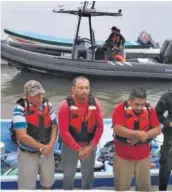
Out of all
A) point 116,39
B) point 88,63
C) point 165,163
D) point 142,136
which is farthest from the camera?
point 88,63

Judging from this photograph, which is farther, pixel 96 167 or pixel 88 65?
pixel 88 65

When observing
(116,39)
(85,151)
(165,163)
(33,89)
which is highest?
(116,39)

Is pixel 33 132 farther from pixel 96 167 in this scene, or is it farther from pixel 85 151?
pixel 96 167

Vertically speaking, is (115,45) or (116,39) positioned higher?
(116,39)

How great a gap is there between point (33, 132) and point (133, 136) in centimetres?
84

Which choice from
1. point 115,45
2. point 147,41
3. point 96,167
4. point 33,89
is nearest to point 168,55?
point 115,45

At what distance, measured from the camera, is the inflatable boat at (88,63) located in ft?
32.0

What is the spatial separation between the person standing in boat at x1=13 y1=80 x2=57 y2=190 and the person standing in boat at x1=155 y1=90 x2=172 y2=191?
961mm

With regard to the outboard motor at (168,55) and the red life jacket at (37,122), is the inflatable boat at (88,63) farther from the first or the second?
the red life jacket at (37,122)

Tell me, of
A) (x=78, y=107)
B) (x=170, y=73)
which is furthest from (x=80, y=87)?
(x=170, y=73)

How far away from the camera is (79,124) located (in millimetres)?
3084

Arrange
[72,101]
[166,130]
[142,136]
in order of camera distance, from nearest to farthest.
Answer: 1. [142,136]
2. [72,101]
3. [166,130]

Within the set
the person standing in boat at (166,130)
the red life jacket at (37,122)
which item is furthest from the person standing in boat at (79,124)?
the person standing in boat at (166,130)

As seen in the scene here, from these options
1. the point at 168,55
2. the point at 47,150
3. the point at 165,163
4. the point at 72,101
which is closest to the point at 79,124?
the point at 72,101
